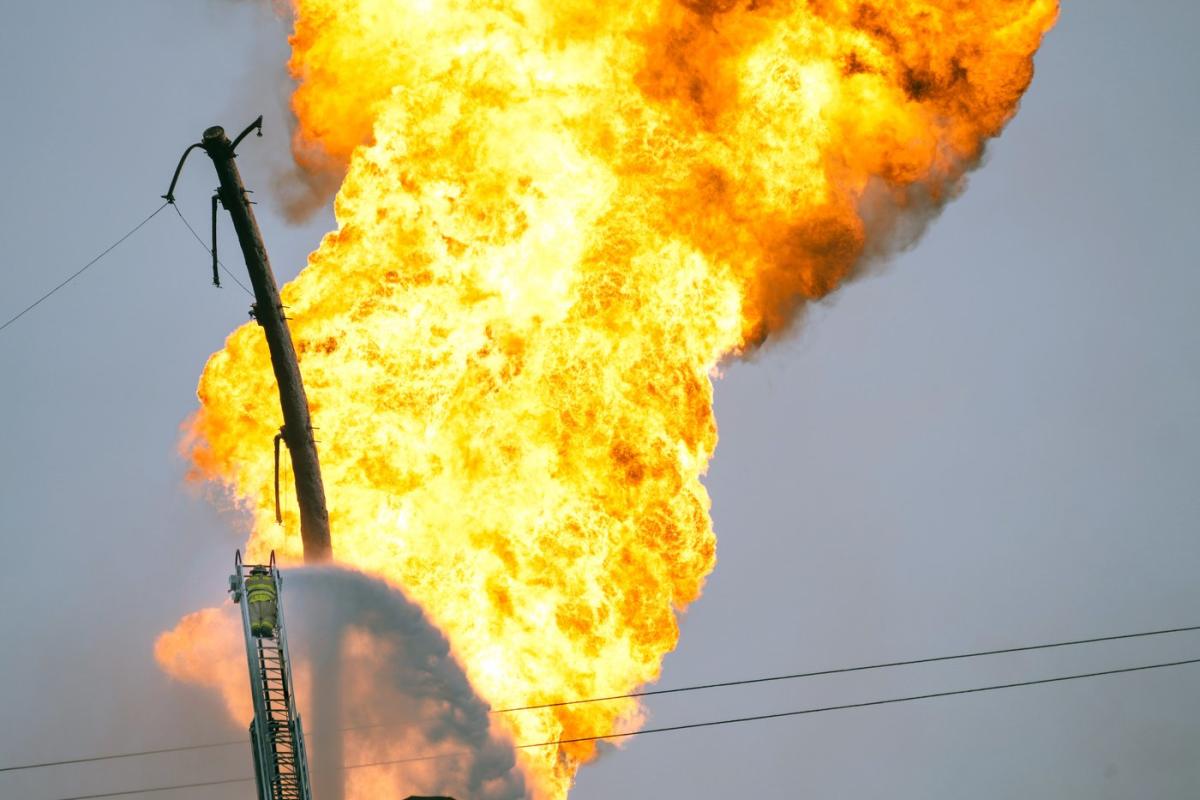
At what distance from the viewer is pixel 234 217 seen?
3266 centimetres

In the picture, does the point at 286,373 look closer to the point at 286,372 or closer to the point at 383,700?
the point at 286,372

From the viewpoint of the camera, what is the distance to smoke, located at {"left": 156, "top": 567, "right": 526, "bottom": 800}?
32.9 metres

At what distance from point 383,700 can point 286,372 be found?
5.82 m

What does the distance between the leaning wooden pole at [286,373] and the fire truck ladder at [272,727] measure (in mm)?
4064

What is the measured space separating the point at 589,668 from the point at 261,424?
23.8 ft

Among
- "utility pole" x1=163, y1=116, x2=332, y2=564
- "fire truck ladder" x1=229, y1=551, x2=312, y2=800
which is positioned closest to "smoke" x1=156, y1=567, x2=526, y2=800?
"utility pole" x1=163, y1=116, x2=332, y2=564

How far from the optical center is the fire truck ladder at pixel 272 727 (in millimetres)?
28484

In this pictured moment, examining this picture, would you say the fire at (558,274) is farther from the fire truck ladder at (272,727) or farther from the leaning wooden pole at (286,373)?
the fire truck ladder at (272,727)

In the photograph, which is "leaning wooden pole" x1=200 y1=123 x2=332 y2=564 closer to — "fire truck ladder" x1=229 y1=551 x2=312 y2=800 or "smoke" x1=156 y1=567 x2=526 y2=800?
"smoke" x1=156 y1=567 x2=526 y2=800

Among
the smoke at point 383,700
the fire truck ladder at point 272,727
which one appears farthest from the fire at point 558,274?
the fire truck ladder at point 272,727

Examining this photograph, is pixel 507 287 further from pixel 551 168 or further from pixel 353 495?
pixel 353 495

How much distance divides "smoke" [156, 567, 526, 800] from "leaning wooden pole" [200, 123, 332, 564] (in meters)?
0.85

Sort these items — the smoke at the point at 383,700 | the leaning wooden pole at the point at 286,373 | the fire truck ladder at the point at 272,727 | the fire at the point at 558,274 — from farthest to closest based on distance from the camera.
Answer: the fire at the point at 558,274
the smoke at the point at 383,700
the leaning wooden pole at the point at 286,373
the fire truck ladder at the point at 272,727

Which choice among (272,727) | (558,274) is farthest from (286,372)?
(272,727)
